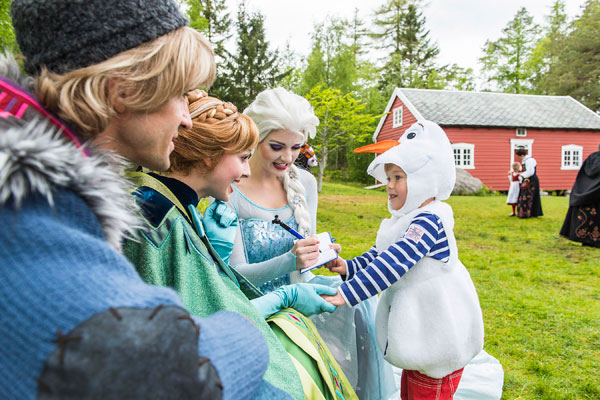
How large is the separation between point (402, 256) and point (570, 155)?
87.9ft

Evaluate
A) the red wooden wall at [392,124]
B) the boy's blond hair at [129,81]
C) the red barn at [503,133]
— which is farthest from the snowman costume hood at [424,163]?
the red wooden wall at [392,124]

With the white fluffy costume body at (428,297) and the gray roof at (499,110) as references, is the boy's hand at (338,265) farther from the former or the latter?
the gray roof at (499,110)

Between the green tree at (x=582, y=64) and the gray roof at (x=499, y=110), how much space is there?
7.44 metres

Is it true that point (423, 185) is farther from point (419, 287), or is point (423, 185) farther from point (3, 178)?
point (3, 178)

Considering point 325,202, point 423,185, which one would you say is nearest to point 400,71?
point 325,202

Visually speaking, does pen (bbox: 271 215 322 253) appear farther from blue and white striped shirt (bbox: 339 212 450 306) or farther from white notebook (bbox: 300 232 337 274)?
blue and white striped shirt (bbox: 339 212 450 306)

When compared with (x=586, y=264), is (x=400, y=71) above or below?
above

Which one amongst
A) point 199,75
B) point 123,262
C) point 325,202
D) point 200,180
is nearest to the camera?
point 123,262

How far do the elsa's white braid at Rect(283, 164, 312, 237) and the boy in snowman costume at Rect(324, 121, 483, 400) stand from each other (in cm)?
75

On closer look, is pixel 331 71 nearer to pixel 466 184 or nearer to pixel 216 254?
pixel 466 184

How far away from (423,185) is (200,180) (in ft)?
4.05

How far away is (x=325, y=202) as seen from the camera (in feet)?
55.0

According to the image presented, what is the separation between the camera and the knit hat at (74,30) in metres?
0.89

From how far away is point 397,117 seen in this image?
25.1 metres
